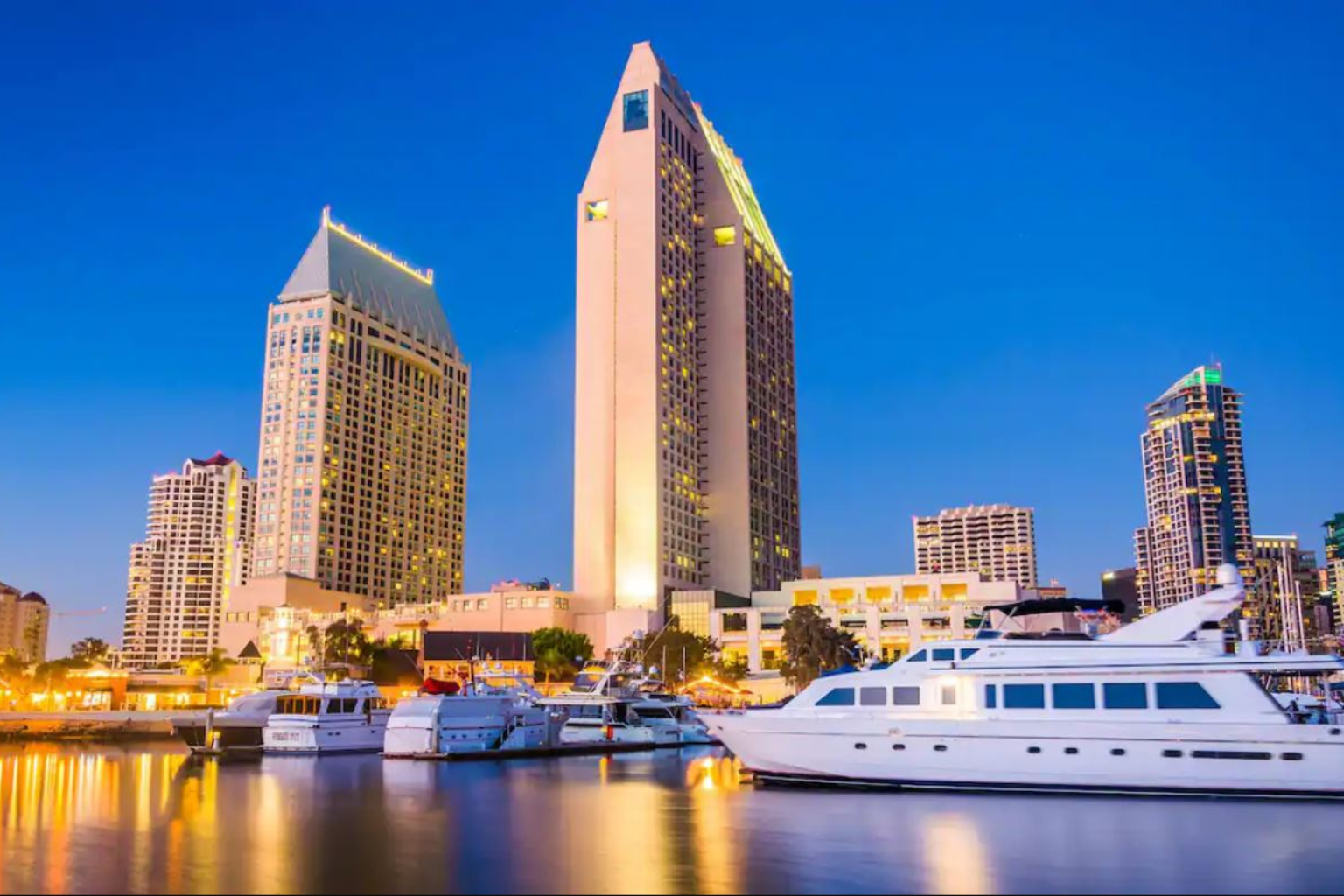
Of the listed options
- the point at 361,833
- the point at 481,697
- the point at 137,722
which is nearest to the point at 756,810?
the point at 361,833

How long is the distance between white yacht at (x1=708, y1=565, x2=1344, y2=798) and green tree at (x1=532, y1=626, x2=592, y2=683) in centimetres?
9873

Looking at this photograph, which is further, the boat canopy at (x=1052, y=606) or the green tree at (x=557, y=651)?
the green tree at (x=557, y=651)

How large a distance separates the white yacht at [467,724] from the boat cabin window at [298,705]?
4000mm

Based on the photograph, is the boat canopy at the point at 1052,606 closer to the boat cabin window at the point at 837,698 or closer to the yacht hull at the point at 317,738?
the boat cabin window at the point at 837,698

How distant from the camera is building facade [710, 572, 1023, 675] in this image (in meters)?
152

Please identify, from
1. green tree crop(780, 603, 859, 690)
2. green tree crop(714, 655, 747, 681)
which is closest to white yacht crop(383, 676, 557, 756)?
green tree crop(780, 603, 859, 690)

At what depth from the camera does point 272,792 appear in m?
40.8

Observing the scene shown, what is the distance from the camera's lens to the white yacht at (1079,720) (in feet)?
113

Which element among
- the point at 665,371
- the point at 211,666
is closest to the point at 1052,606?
the point at 665,371

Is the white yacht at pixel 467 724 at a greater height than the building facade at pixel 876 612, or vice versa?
the building facade at pixel 876 612

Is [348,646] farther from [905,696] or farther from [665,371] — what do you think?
[905,696]

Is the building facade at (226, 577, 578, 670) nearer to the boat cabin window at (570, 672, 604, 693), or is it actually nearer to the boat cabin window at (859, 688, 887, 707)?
the boat cabin window at (570, 672, 604, 693)

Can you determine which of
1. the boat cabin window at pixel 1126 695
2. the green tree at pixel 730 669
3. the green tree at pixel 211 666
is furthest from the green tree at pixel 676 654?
the boat cabin window at pixel 1126 695

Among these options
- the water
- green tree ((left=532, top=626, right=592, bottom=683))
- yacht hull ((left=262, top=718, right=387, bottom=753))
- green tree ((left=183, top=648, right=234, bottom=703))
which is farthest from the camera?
green tree ((left=183, top=648, right=234, bottom=703))
